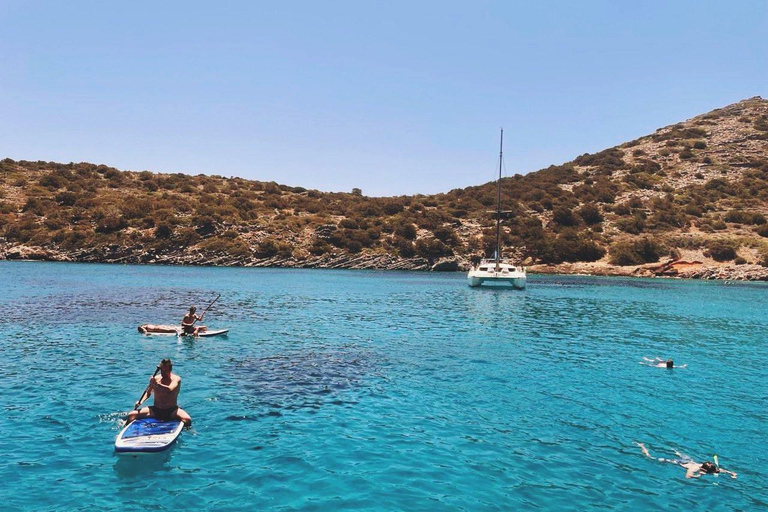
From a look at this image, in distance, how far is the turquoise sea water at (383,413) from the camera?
11195 mm

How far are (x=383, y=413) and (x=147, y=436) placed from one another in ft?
22.0

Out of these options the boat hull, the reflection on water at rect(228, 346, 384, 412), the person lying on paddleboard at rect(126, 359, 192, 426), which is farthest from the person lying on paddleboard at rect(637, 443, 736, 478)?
the boat hull

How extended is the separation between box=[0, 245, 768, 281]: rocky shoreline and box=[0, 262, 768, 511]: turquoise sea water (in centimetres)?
5507

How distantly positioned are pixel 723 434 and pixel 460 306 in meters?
32.5

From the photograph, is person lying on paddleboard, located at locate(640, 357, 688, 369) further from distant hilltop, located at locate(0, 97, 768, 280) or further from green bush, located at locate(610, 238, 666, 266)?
green bush, located at locate(610, 238, 666, 266)

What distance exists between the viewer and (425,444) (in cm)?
1391

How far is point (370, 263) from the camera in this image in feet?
327

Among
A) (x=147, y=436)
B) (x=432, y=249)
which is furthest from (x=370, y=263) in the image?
(x=147, y=436)

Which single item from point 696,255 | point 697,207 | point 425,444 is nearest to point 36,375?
point 425,444

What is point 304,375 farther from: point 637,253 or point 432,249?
point 637,253

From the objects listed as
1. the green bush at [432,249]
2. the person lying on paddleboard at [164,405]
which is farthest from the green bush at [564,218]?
the person lying on paddleboard at [164,405]

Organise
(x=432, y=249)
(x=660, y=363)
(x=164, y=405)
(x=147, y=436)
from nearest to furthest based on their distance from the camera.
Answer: (x=147, y=436)
(x=164, y=405)
(x=660, y=363)
(x=432, y=249)

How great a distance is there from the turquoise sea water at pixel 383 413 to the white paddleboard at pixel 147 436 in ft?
1.06

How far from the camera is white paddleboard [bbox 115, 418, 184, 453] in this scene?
1236 cm
